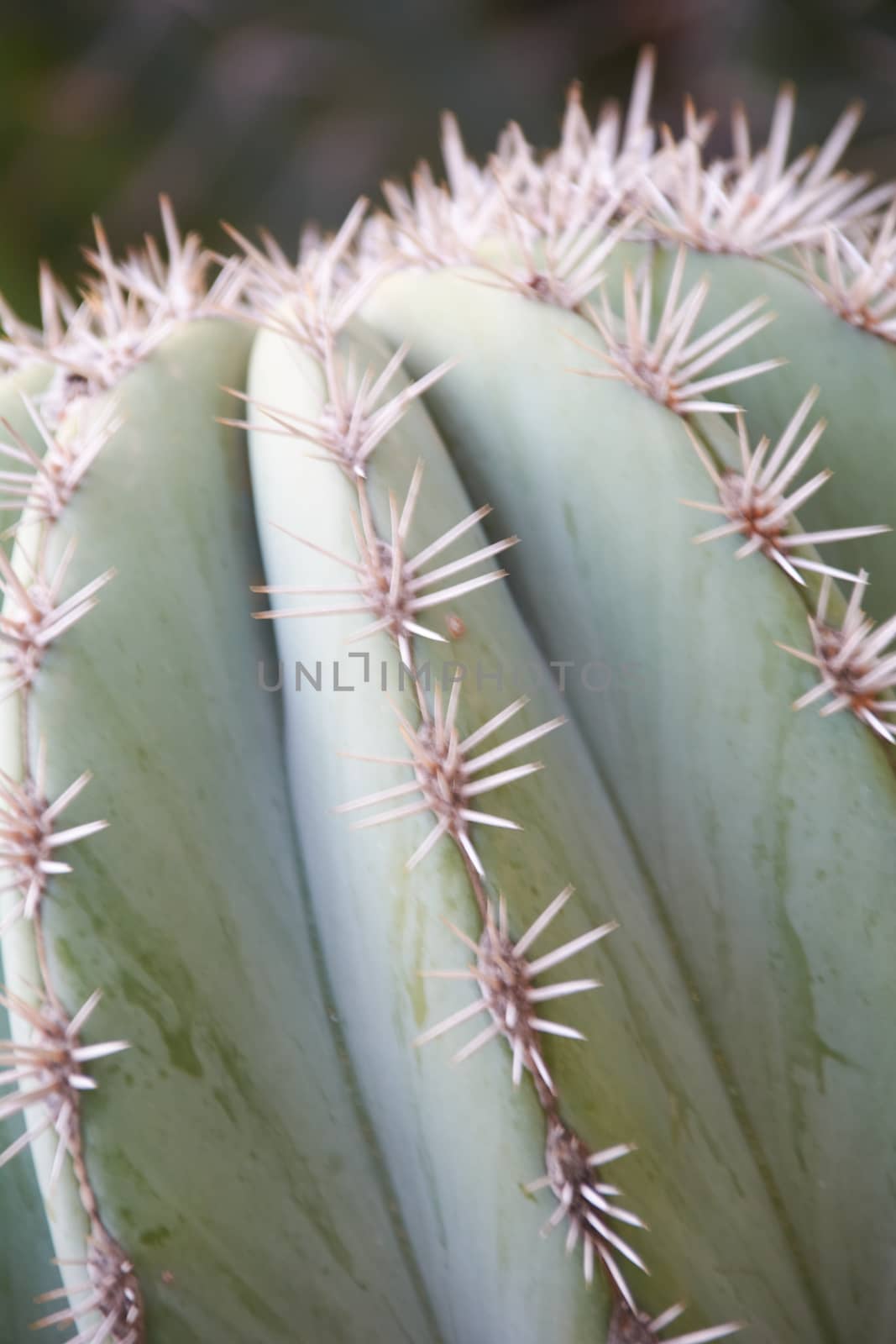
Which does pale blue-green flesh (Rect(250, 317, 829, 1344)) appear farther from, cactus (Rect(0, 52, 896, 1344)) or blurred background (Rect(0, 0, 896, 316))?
blurred background (Rect(0, 0, 896, 316))

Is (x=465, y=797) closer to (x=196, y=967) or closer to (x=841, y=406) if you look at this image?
(x=196, y=967)

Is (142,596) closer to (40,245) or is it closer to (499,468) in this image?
(499,468)

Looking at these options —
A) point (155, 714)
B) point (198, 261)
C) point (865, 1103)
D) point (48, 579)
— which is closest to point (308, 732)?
point (155, 714)

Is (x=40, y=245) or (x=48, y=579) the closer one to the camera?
(x=48, y=579)

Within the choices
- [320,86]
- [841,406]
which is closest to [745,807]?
[841,406]

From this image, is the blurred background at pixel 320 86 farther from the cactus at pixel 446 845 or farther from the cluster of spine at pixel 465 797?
the cluster of spine at pixel 465 797

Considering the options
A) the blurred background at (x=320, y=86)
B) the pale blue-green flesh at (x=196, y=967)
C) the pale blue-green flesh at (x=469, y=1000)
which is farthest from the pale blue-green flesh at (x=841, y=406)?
the blurred background at (x=320, y=86)
